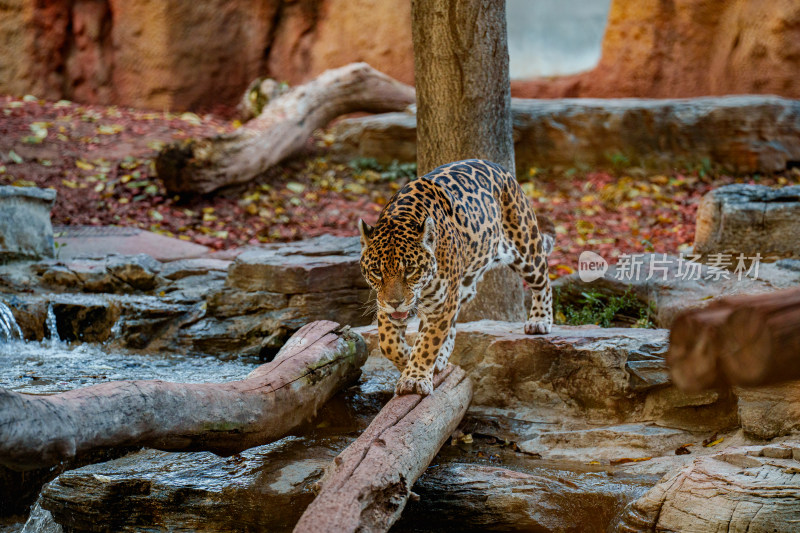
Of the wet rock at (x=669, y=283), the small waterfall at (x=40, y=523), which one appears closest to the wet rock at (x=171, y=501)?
the small waterfall at (x=40, y=523)

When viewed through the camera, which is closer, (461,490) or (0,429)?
(0,429)

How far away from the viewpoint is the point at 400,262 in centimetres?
473

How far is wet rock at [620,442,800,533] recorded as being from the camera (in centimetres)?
378

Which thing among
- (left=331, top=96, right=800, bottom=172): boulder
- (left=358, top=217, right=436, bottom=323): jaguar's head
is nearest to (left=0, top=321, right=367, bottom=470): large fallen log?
(left=358, top=217, right=436, bottom=323): jaguar's head

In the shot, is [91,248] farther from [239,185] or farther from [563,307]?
[563,307]

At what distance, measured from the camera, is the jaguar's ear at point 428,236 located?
482 cm

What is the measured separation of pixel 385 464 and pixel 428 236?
1480 millimetres

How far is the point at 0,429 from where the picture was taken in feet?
10.5

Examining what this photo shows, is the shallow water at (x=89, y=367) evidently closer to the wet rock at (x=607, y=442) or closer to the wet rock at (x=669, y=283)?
the wet rock at (x=607, y=442)

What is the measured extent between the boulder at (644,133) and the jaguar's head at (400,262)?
8.85 meters

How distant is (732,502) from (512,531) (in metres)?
1.23

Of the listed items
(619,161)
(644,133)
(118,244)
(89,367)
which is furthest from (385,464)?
(644,133)

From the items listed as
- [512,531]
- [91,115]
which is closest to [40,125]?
[91,115]

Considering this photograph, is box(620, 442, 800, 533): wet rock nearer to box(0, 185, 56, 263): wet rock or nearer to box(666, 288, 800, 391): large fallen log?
box(666, 288, 800, 391): large fallen log
